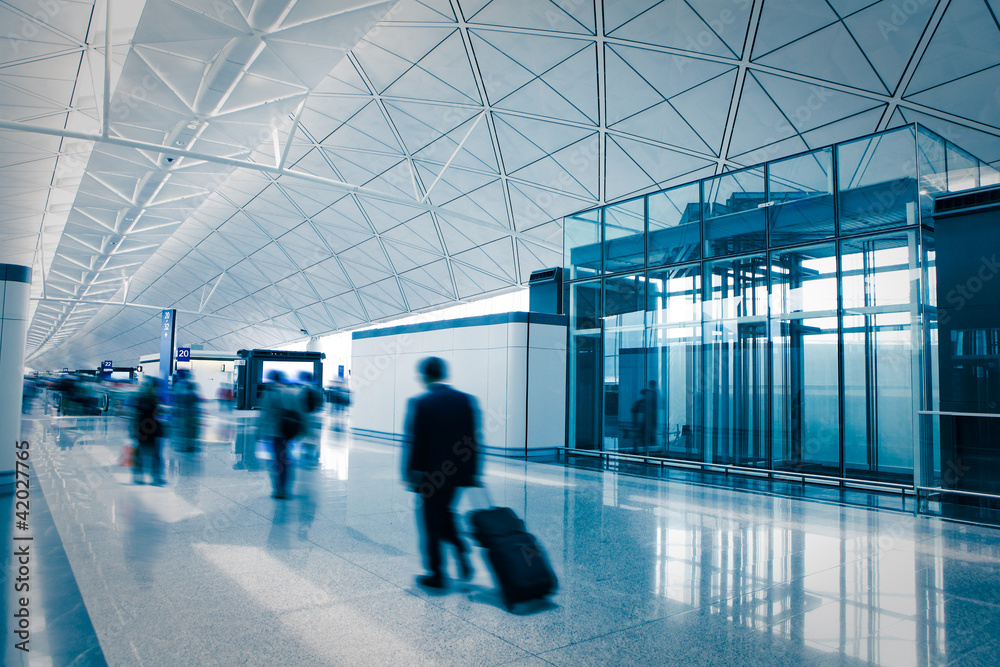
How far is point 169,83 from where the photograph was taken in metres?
20.5

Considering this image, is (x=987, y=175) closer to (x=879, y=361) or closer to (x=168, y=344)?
(x=879, y=361)

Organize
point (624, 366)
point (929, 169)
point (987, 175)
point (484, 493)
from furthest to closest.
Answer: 1. point (624, 366)
2. point (987, 175)
3. point (929, 169)
4. point (484, 493)

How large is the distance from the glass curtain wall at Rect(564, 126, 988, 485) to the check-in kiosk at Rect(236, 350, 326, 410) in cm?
2505

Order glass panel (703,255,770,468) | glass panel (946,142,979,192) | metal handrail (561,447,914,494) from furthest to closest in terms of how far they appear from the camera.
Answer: glass panel (703,255,770,468) < glass panel (946,142,979,192) < metal handrail (561,447,914,494)

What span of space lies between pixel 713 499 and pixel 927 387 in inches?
168

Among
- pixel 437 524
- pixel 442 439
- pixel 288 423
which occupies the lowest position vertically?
pixel 437 524

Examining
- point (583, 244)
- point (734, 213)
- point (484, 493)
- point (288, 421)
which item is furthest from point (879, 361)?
point (288, 421)

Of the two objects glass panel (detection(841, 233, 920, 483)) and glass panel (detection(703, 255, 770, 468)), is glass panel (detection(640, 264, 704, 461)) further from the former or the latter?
glass panel (detection(841, 233, 920, 483))

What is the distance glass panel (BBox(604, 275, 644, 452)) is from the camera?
16.4 meters

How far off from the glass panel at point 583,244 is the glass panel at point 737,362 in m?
3.72

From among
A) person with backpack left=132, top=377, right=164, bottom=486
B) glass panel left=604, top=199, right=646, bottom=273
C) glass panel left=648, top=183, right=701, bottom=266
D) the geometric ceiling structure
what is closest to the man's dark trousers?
person with backpack left=132, top=377, right=164, bottom=486

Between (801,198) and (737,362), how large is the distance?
12.8 feet

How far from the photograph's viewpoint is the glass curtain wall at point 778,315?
11984 mm

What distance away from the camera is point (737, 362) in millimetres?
14484
